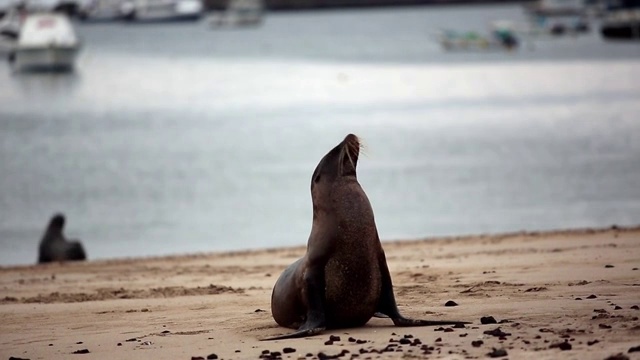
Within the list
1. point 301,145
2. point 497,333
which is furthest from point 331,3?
point 497,333

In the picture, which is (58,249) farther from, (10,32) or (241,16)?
(241,16)

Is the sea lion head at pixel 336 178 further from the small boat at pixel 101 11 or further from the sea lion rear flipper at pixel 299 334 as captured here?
the small boat at pixel 101 11

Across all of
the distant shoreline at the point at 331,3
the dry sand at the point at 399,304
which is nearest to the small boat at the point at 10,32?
the distant shoreline at the point at 331,3

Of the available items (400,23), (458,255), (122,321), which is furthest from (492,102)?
(400,23)

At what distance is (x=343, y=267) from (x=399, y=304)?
1.08 m

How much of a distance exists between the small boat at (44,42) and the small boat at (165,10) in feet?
303

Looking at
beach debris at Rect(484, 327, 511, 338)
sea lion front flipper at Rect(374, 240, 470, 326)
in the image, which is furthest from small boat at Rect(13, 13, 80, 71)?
beach debris at Rect(484, 327, 511, 338)

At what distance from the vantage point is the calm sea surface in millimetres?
24203

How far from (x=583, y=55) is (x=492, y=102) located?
3123 centimetres

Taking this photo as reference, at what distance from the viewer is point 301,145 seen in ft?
134

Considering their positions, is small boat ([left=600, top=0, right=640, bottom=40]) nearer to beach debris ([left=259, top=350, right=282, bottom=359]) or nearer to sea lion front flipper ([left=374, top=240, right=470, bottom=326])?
sea lion front flipper ([left=374, top=240, right=470, bottom=326])

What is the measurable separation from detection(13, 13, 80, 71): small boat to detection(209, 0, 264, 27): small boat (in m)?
85.3

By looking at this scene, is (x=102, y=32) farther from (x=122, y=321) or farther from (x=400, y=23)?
(x=122, y=321)

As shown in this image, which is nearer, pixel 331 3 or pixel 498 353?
pixel 498 353
